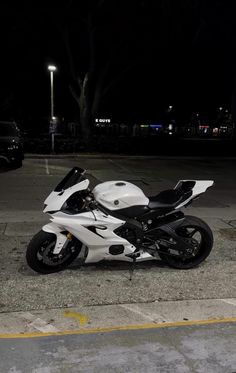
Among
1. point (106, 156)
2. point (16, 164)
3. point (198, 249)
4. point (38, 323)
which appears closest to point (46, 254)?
point (38, 323)

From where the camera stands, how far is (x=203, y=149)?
103ft

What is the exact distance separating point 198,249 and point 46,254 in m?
1.84

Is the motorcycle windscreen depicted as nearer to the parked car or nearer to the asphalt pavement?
the asphalt pavement

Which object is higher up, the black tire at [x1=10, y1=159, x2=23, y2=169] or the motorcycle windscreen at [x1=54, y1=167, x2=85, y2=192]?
the motorcycle windscreen at [x1=54, y1=167, x2=85, y2=192]

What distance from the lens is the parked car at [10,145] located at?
1823 centimetres

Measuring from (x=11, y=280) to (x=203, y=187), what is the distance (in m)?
2.46

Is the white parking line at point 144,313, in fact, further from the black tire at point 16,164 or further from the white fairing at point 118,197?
the black tire at point 16,164

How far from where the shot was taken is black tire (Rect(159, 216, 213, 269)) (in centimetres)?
607

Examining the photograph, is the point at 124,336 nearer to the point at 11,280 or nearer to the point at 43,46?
the point at 11,280

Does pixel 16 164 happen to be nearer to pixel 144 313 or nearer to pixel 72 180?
pixel 72 180

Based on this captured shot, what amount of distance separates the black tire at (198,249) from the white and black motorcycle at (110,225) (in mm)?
13

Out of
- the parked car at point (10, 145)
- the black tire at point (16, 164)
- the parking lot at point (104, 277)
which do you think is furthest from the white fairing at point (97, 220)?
the black tire at point (16, 164)

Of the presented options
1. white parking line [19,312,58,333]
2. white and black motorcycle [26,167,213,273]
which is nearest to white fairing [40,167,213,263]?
white and black motorcycle [26,167,213,273]

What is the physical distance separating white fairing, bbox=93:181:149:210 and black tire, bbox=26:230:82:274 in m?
0.60
